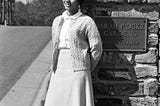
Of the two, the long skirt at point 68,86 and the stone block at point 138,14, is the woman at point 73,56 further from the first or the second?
the stone block at point 138,14

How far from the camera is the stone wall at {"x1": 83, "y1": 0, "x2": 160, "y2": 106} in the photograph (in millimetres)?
5691

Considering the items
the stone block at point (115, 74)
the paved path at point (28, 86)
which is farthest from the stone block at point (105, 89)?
the paved path at point (28, 86)

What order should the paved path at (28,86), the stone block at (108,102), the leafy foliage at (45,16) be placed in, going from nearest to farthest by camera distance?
the stone block at (108,102) < the paved path at (28,86) < the leafy foliage at (45,16)

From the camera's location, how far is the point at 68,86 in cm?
492

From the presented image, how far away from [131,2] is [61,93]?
5.96 ft

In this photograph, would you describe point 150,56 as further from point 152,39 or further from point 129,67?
point 129,67

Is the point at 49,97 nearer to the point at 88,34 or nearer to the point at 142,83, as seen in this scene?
the point at 88,34

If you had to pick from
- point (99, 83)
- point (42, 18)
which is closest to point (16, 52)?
point (99, 83)

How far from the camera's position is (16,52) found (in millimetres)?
12203

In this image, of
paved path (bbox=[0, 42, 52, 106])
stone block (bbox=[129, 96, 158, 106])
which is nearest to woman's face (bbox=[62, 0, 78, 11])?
stone block (bbox=[129, 96, 158, 106])

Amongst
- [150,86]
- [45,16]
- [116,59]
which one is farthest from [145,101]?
[45,16]

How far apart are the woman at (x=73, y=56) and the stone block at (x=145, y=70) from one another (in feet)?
3.29

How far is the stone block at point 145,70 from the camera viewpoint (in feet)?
18.7

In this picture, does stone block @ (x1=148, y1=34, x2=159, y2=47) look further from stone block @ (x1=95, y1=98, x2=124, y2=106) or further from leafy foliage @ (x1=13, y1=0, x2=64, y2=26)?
leafy foliage @ (x1=13, y1=0, x2=64, y2=26)
